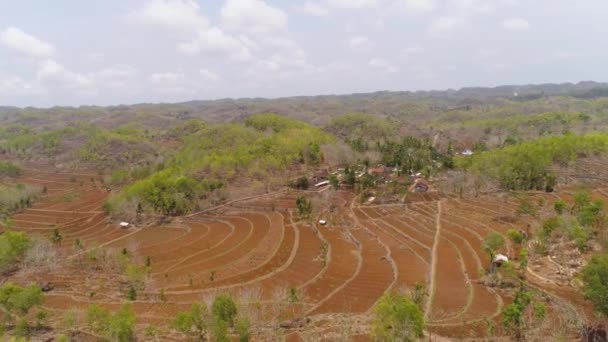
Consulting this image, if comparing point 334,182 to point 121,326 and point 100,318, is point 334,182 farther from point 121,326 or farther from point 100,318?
point 121,326

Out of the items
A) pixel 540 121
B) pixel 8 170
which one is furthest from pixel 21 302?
pixel 540 121

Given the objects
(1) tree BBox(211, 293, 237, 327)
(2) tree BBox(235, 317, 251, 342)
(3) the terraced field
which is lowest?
(3) the terraced field

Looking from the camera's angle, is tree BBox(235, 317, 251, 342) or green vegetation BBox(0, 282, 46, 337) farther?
green vegetation BBox(0, 282, 46, 337)

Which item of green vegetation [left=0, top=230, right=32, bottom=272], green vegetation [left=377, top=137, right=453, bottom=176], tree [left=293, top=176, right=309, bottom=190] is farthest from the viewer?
green vegetation [left=377, top=137, right=453, bottom=176]

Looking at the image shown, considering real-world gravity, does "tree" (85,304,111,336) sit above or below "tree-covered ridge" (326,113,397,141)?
below

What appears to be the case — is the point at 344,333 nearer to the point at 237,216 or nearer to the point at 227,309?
the point at 227,309

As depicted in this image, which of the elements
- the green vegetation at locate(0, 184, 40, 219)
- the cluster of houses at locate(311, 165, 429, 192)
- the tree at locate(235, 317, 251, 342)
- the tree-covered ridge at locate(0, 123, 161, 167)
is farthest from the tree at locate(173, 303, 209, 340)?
the tree-covered ridge at locate(0, 123, 161, 167)

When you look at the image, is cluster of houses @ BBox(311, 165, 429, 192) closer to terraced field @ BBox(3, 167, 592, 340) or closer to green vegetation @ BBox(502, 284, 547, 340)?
terraced field @ BBox(3, 167, 592, 340)

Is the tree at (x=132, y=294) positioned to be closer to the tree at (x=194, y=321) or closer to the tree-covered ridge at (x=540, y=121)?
the tree at (x=194, y=321)
